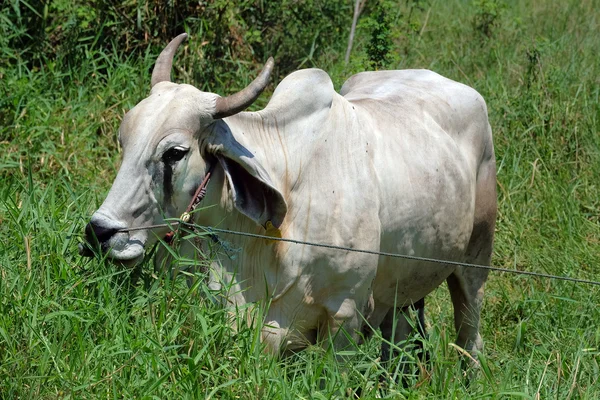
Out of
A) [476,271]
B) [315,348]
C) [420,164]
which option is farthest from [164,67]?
[476,271]

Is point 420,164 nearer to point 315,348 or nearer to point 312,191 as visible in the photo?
point 312,191

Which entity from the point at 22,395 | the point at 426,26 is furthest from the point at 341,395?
the point at 426,26

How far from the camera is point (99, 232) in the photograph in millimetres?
3305

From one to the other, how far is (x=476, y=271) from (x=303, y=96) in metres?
1.45

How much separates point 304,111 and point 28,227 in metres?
1.17

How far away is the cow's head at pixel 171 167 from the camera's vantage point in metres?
3.36

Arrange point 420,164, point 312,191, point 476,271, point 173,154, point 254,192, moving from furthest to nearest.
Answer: point 476,271, point 420,164, point 312,191, point 254,192, point 173,154

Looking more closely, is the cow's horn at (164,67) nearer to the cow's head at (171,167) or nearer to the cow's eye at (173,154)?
the cow's head at (171,167)

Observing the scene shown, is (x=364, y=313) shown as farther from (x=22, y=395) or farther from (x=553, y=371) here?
(x=22, y=395)

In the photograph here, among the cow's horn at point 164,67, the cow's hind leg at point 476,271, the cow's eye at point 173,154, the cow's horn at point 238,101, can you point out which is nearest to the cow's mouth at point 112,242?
the cow's eye at point 173,154

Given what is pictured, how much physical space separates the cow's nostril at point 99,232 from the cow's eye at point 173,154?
299 millimetres

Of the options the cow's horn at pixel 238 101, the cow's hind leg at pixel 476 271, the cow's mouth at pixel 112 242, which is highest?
the cow's horn at pixel 238 101

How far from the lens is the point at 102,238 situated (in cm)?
332

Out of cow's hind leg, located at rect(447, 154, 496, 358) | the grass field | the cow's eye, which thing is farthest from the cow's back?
the cow's eye
